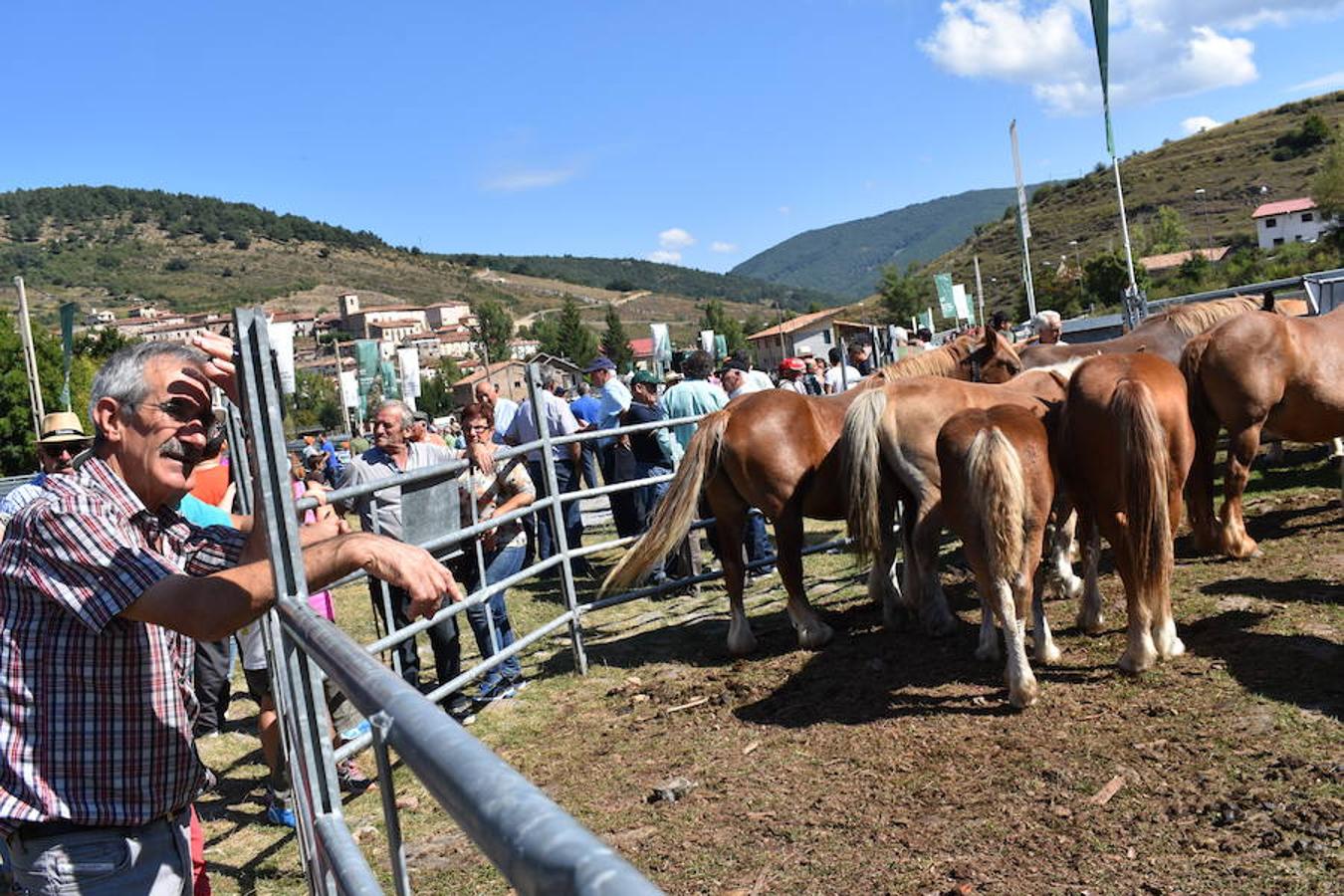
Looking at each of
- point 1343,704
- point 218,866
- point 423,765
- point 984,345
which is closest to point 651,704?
point 218,866

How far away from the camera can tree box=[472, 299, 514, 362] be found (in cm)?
9756

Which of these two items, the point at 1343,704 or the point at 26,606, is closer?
the point at 26,606

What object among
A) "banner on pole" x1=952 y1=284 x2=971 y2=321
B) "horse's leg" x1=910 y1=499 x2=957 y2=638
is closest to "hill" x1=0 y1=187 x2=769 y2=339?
"banner on pole" x1=952 y1=284 x2=971 y2=321

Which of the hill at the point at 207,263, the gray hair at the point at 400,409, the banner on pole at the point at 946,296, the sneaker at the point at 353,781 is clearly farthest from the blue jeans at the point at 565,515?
the hill at the point at 207,263

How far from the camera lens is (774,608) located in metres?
7.85

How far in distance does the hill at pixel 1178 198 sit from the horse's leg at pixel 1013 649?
2764 inches

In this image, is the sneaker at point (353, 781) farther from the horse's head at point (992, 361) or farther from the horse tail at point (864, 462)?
the horse's head at point (992, 361)

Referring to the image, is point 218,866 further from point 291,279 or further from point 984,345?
point 291,279

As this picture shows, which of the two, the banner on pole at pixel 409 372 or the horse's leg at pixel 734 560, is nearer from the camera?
the horse's leg at pixel 734 560

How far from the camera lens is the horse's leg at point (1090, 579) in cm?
578

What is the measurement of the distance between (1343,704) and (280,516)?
14.5 feet

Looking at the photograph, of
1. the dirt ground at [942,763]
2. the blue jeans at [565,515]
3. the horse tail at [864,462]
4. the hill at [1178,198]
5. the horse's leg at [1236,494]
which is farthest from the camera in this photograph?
the hill at [1178,198]

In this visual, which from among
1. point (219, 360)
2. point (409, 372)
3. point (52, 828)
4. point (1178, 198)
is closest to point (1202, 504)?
point (219, 360)

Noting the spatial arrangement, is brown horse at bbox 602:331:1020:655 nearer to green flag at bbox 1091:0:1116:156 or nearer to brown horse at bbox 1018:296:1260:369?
brown horse at bbox 1018:296:1260:369
